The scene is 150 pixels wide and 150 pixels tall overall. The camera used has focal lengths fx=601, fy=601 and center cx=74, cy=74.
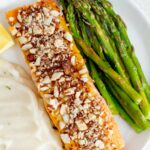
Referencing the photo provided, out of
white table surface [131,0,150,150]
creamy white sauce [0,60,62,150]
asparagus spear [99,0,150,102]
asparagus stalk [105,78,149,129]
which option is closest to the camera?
creamy white sauce [0,60,62,150]

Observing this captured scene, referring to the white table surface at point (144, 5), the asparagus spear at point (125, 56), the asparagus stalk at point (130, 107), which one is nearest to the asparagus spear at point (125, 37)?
the asparagus spear at point (125, 56)

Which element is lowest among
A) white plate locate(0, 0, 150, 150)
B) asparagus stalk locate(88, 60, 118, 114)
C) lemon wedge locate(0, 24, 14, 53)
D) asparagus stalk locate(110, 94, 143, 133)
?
asparagus stalk locate(110, 94, 143, 133)

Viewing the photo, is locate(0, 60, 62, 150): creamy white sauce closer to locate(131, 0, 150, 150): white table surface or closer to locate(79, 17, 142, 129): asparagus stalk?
locate(79, 17, 142, 129): asparagus stalk

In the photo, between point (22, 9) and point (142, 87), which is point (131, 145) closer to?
point (142, 87)

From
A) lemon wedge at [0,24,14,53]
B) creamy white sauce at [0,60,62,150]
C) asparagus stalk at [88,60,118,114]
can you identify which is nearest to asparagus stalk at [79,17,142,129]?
asparagus stalk at [88,60,118,114]

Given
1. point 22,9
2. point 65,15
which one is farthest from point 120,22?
point 22,9

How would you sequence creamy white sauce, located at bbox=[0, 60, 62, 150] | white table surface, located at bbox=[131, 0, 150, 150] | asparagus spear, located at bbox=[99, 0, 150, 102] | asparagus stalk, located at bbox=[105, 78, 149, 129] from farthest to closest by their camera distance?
white table surface, located at bbox=[131, 0, 150, 150], asparagus spear, located at bbox=[99, 0, 150, 102], asparagus stalk, located at bbox=[105, 78, 149, 129], creamy white sauce, located at bbox=[0, 60, 62, 150]
